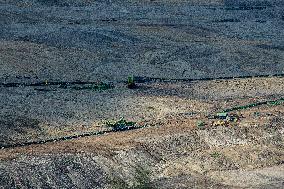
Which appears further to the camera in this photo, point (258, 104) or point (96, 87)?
point (96, 87)

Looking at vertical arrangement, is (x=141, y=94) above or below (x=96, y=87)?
below

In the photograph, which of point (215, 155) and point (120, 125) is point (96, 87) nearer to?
point (120, 125)

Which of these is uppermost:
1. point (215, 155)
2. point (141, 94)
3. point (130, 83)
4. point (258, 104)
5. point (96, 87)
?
point (130, 83)

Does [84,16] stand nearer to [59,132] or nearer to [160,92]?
[160,92]

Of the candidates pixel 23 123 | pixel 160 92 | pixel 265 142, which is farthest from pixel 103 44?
pixel 265 142

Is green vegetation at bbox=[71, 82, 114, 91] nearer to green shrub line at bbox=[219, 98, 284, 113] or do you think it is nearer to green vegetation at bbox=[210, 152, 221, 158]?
green shrub line at bbox=[219, 98, 284, 113]

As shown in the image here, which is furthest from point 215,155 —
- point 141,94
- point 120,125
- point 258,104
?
point 141,94

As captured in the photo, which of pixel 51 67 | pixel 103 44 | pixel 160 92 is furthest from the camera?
pixel 103 44
